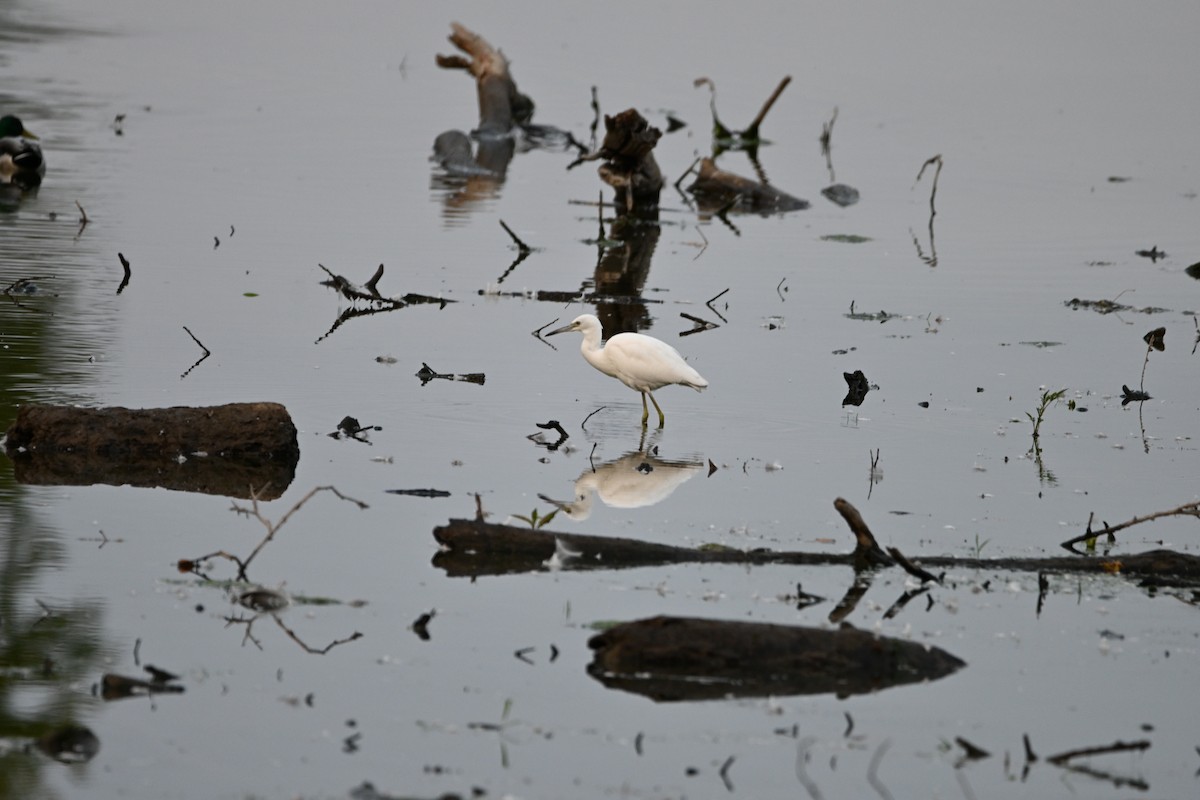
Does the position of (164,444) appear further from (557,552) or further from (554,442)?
(557,552)

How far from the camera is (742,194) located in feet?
75.3

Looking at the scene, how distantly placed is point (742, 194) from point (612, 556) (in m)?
15.0

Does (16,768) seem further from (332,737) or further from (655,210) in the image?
(655,210)

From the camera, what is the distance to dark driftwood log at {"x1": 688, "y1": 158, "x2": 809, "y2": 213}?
22.8 meters

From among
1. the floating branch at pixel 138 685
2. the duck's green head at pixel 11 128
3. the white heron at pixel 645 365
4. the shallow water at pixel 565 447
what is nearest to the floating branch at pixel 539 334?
the shallow water at pixel 565 447

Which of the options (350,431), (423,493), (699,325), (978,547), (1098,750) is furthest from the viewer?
(699,325)

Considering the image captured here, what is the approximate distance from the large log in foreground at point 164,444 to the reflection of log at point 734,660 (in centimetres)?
329

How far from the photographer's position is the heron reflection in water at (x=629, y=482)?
9.89 m

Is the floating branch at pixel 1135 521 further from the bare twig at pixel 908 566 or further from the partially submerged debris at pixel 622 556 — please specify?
the bare twig at pixel 908 566

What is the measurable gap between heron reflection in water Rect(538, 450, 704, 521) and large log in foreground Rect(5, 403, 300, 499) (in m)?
1.64

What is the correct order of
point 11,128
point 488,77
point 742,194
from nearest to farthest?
point 11,128 → point 742,194 → point 488,77

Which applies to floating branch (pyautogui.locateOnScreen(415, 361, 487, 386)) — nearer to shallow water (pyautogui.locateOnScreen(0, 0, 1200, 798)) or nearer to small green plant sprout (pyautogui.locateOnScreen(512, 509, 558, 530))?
shallow water (pyautogui.locateOnScreen(0, 0, 1200, 798))

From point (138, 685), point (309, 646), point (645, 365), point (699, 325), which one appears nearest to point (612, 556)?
point (309, 646)

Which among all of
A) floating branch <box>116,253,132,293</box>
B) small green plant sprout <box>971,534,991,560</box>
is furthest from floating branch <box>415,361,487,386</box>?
small green plant sprout <box>971,534,991,560</box>
